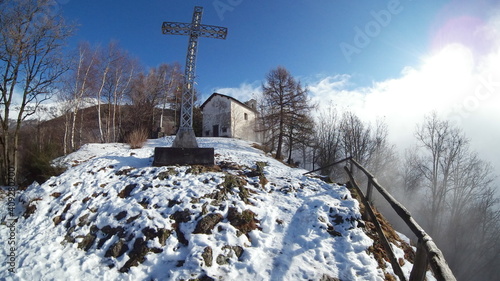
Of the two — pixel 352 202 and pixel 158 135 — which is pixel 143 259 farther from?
pixel 158 135

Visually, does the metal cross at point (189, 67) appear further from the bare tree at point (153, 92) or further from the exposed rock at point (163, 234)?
the bare tree at point (153, 92)

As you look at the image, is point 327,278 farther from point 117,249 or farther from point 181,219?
point 117,249

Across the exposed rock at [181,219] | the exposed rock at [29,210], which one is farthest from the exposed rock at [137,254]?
the exposed rock at [29,210]

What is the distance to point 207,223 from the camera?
4980 mm

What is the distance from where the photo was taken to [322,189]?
7.22 m

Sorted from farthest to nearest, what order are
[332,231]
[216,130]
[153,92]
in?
[216,130] → [153,92] → [332,231]

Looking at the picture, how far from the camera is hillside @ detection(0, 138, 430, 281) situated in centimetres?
388

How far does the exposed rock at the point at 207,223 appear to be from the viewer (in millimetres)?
4773

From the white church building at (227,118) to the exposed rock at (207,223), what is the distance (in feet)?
81.0

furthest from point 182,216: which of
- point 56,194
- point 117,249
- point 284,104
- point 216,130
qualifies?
point 216,130

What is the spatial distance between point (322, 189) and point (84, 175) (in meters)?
8.04

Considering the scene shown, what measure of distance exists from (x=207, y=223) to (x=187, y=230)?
1.50 feet

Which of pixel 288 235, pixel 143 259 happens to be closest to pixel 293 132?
pixel 288 235

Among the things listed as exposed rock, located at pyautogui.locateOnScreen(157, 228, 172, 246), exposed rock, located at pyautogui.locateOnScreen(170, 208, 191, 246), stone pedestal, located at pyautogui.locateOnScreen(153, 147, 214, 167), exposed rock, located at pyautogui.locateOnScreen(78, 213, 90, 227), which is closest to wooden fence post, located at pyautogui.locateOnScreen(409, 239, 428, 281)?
exposed rock, located at pyautogui.locateOnScreen(170, 208, 191, 246)
